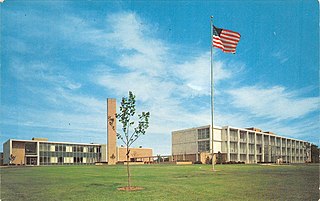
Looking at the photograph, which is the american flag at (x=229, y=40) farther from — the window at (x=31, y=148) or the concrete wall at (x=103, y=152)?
the concrete wall at (x=103, y=152)

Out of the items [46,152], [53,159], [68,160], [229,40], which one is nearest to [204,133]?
[68,160]

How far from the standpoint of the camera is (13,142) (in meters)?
86.8

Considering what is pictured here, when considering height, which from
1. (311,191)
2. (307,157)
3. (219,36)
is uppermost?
(219,36)

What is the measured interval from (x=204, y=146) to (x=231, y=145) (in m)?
7.34

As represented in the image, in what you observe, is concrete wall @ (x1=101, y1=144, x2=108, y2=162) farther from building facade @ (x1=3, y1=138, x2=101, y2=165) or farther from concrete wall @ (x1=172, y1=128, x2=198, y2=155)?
concrete wall @ (x1=172, y1=128, x2=198, y2=155)

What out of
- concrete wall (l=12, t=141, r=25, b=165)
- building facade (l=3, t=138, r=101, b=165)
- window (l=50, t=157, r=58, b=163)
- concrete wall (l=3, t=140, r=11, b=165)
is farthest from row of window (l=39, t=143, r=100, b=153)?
concrete wall (l=3, t=140, r=11, b=165)

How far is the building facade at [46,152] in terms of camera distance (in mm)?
87188

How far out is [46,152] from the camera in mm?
94188

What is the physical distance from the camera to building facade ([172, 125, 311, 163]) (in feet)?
275

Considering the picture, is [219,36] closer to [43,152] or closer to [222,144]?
[222,144]

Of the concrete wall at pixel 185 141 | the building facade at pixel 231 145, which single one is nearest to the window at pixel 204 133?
the building facade at pixel 231 145

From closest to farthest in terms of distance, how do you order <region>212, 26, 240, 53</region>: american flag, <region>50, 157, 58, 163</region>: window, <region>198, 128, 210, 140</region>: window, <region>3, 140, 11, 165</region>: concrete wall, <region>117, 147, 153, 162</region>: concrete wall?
<region>212, 26, 240, 53</region>: american flag < <region>198, 128, 210, 140</region>: window < <region>3, 140, 11, 165</region>: concrete wall < <region>50, 157, 58, 163</region>: window < <region>117, 147, 153, 162</region>: concrete wall

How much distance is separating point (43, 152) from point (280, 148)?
223 ft

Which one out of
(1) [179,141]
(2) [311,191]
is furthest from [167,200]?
(1) [179,141]
